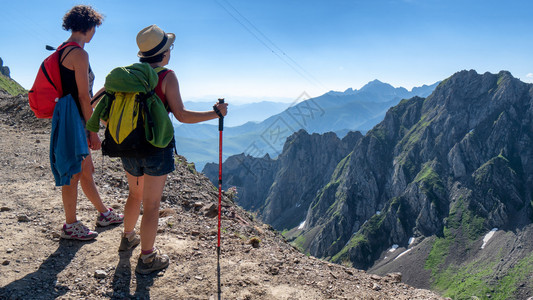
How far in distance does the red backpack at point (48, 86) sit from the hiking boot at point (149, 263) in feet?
10.5

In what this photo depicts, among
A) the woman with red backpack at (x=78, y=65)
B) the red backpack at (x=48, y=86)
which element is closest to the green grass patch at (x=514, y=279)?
the woman with red backpack at (x=78, y=65)

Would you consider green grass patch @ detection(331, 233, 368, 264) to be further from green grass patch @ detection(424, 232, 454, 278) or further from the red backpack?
the red backpack

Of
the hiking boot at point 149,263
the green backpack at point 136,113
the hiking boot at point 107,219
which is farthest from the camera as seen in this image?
the hiking boot at point 107,219

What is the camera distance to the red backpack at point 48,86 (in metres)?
5.86

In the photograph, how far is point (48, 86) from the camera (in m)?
6.00

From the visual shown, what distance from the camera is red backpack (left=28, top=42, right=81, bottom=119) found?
586 centimetres

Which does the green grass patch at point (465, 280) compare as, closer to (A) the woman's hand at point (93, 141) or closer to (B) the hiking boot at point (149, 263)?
(B) the hiking boot at point (149, 263)

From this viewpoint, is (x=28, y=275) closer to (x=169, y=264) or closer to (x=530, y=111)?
(x=169, y=264)

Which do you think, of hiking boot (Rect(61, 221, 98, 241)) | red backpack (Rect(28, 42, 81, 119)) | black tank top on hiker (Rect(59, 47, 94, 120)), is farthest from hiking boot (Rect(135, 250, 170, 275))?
red backpack (Rect(28, 42, 81, 119))

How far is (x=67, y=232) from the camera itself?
6.73 metres

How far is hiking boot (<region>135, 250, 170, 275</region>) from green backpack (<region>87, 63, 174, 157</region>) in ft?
6.13

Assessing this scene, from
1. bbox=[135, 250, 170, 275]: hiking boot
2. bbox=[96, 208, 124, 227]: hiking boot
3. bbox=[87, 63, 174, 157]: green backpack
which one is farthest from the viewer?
bbox=[96, 208, 124, 227]: hiking boot

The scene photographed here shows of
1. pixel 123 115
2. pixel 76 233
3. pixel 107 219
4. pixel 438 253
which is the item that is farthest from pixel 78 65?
pixel 438 253

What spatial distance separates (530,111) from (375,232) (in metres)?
114
